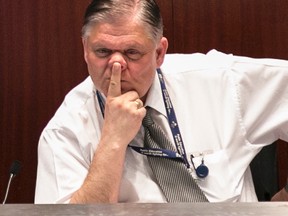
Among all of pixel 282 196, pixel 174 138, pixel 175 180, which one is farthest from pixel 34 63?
pixel 282 196

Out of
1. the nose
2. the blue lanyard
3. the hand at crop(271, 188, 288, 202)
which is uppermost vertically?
the nose

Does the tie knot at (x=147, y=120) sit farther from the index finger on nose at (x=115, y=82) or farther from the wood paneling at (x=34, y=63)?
the wood paneling at (x=34, y=63)

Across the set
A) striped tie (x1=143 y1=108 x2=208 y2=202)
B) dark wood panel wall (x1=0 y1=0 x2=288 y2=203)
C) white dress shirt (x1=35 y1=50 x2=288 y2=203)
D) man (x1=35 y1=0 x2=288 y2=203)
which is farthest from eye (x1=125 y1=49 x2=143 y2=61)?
dark wood panel wall (x1=0 y1=0 x2=288 y2=203)

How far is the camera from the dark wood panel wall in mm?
2439

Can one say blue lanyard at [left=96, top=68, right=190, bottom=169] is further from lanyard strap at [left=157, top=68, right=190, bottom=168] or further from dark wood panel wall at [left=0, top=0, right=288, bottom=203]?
dark wood panel wall at [left=0, top=0, right=288, bottom=203]

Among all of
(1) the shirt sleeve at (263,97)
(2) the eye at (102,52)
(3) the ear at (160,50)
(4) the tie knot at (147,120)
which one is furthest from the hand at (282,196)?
(2) the eye at (102,52)

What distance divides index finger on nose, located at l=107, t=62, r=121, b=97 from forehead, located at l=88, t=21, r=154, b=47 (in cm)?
7

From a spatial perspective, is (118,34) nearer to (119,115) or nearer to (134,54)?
(134,54)

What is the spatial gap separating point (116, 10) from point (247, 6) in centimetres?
123

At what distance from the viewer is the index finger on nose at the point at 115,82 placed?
138 centimetres

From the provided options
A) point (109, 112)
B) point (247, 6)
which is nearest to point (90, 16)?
point (109, 112)

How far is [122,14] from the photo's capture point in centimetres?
140

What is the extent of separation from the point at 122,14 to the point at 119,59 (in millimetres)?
129

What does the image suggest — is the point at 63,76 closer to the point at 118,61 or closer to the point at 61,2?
the point at 61,2
